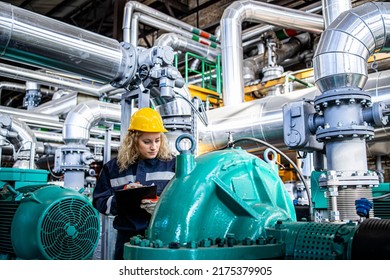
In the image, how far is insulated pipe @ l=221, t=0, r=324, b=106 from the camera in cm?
462

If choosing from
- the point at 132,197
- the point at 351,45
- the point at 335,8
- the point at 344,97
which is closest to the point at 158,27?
the point at 335,8

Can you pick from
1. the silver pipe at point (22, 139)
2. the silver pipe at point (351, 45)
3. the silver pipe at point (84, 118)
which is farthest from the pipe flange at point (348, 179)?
the silver pipe at point (22, 139)

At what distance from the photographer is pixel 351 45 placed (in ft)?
7.16

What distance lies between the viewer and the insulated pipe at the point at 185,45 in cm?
585

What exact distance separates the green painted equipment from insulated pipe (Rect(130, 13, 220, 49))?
11.2ft

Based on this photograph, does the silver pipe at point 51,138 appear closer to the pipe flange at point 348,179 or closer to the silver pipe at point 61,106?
the silver pipe at point 61,106

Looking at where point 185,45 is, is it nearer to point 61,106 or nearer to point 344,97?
point 61,106

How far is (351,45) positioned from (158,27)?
466 cm

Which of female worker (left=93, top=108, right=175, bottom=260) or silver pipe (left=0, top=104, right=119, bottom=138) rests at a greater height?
silver pipe (left=0, top=104, right=119, bottom=138)

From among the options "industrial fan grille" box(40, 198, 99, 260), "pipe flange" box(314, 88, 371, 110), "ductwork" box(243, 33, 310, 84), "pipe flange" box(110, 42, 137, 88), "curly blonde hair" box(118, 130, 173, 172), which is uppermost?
"ductwork" box(243, 33, 310, 84)

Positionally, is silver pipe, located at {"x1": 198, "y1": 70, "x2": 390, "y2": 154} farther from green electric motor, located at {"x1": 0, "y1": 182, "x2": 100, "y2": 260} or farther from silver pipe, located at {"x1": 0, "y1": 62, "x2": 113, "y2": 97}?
silver pipe, located at {"x1": 0, "y1": 62, "x2": 113, "y2": 97}

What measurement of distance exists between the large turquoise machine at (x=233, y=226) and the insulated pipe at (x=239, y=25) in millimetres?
3331

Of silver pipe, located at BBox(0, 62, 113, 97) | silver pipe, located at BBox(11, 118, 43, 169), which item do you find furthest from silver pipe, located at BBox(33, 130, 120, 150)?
silver pipe, located at BBox(11, 118, 43, 169)
